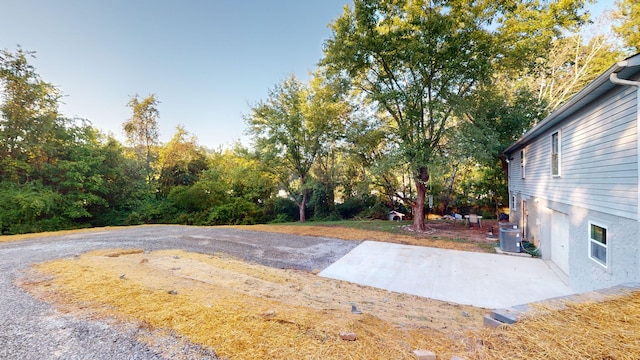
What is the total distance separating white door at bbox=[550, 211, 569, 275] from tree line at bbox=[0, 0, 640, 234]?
12.2ft

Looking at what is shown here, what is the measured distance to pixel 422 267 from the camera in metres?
6.30

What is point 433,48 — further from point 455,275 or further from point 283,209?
point 283,209

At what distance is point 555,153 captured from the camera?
6.29 metres

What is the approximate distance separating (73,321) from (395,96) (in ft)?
34.9

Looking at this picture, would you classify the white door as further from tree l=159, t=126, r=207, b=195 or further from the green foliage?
tree l=159, t=126, r=207, b=195

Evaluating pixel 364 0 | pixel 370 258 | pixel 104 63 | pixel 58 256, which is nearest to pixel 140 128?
pixel 104 63

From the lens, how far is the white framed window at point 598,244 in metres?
4.04

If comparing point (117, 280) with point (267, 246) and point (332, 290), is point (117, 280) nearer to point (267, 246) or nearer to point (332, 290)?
point (332, 290)

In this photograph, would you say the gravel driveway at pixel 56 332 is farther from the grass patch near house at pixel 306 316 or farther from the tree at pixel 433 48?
the tree at pixel 433 48

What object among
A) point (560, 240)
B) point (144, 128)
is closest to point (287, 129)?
point (144, 128)

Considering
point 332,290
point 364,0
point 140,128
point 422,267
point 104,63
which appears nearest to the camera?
point 332,290

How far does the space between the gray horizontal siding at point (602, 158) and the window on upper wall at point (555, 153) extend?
15cm

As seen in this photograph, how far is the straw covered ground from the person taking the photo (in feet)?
6.58

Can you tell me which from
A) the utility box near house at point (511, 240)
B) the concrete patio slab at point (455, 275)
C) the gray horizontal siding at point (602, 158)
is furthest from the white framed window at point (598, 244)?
the utility box near house at point (511, 240)
